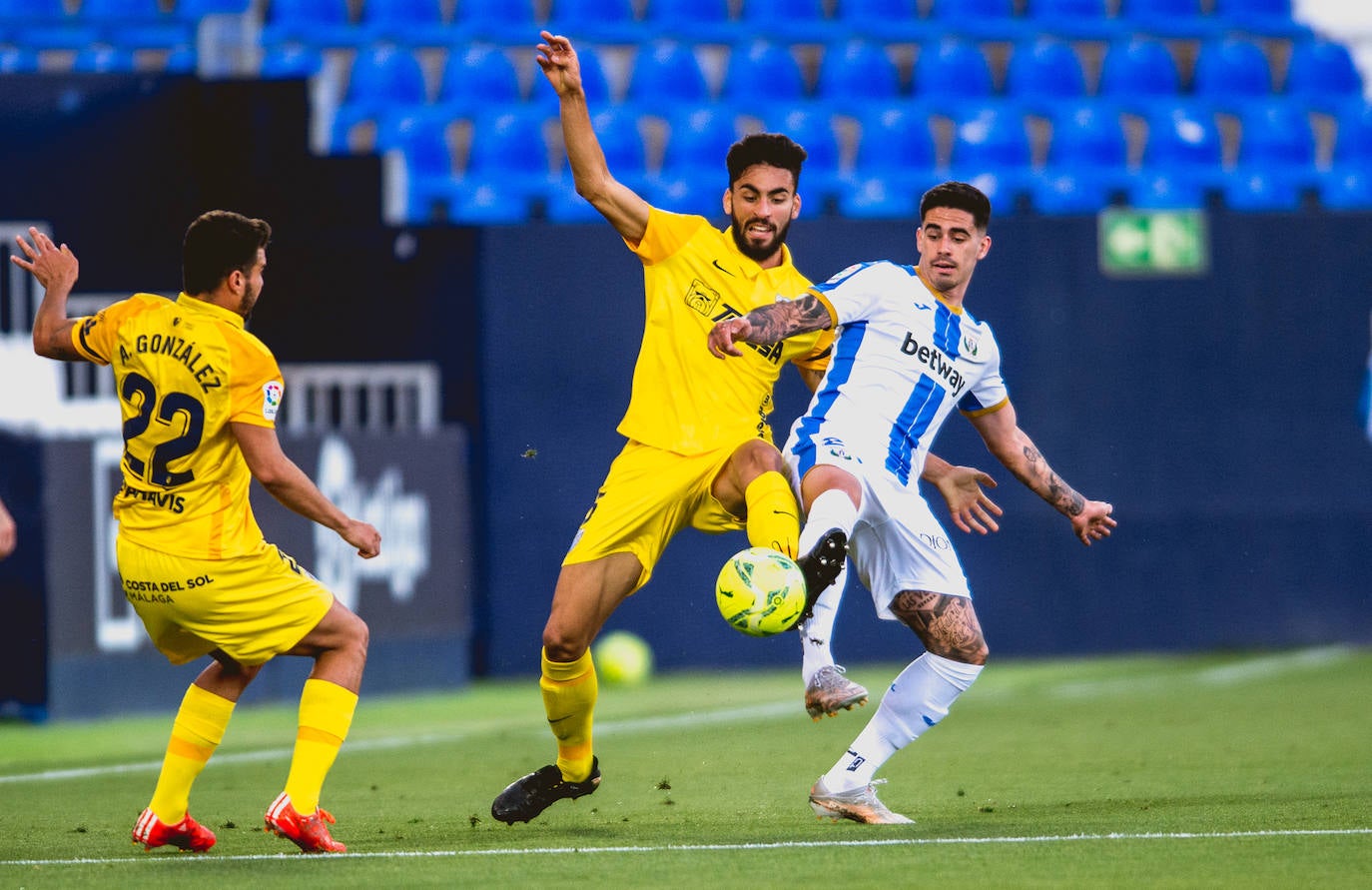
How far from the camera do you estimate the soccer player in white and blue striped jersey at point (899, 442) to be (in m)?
5.82

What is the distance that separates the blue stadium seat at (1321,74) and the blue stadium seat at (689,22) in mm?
4661

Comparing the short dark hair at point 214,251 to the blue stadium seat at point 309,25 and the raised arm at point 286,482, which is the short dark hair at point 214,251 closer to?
the raised arm at point 286,482

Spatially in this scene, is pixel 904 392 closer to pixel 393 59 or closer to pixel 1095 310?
pixel 1095 310

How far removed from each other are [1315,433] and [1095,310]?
1835 mm

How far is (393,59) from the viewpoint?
15.3m

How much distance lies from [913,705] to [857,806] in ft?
1.12

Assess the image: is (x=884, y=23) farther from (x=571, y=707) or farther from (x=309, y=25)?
(x=571, y=707)

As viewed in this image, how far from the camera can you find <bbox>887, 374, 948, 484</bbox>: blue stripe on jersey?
5977 mm

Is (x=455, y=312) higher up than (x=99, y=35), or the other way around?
(x=99, y=35)

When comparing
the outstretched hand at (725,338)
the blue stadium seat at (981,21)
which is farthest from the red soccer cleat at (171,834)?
the blue stadium seat at (981,21)

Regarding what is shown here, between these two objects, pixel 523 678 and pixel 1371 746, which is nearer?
pixel 1371 746

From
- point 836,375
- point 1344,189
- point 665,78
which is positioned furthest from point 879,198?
point 836,375

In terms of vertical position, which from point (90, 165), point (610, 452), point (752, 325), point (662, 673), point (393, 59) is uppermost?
point (393, 59)

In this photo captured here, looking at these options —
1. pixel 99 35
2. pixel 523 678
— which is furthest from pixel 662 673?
pixel 99 35
